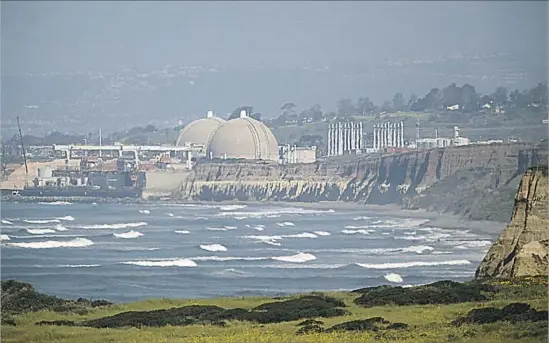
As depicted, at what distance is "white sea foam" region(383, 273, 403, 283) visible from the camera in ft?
92.7

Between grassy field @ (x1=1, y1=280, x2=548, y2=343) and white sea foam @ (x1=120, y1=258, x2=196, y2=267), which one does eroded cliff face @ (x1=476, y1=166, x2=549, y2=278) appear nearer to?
grassy field @ (x1=1, y1=280, x2=548, y2=343)

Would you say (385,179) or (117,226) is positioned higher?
(385,179)

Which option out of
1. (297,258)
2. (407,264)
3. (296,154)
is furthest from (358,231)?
(296,154)

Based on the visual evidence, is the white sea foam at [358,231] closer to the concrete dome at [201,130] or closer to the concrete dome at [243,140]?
the concrete dome at [243,140]

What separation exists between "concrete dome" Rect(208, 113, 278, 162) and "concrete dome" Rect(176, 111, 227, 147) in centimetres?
26

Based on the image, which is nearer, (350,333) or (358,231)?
(350,333)

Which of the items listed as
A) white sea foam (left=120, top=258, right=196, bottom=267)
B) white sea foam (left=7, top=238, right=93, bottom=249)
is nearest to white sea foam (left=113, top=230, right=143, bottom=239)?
white sea foam (left=7, top=238, right=93, bottom=249)

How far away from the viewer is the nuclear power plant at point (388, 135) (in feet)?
133

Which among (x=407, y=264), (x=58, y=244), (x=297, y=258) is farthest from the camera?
(x=58, y=244)

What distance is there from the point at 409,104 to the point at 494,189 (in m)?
6.31

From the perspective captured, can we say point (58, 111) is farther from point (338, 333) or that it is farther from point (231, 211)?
point (338, 333)

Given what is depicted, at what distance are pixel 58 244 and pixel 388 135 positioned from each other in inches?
541

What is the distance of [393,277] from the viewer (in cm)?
2867

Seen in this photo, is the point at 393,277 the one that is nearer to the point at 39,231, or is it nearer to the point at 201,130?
the point at 39,231
